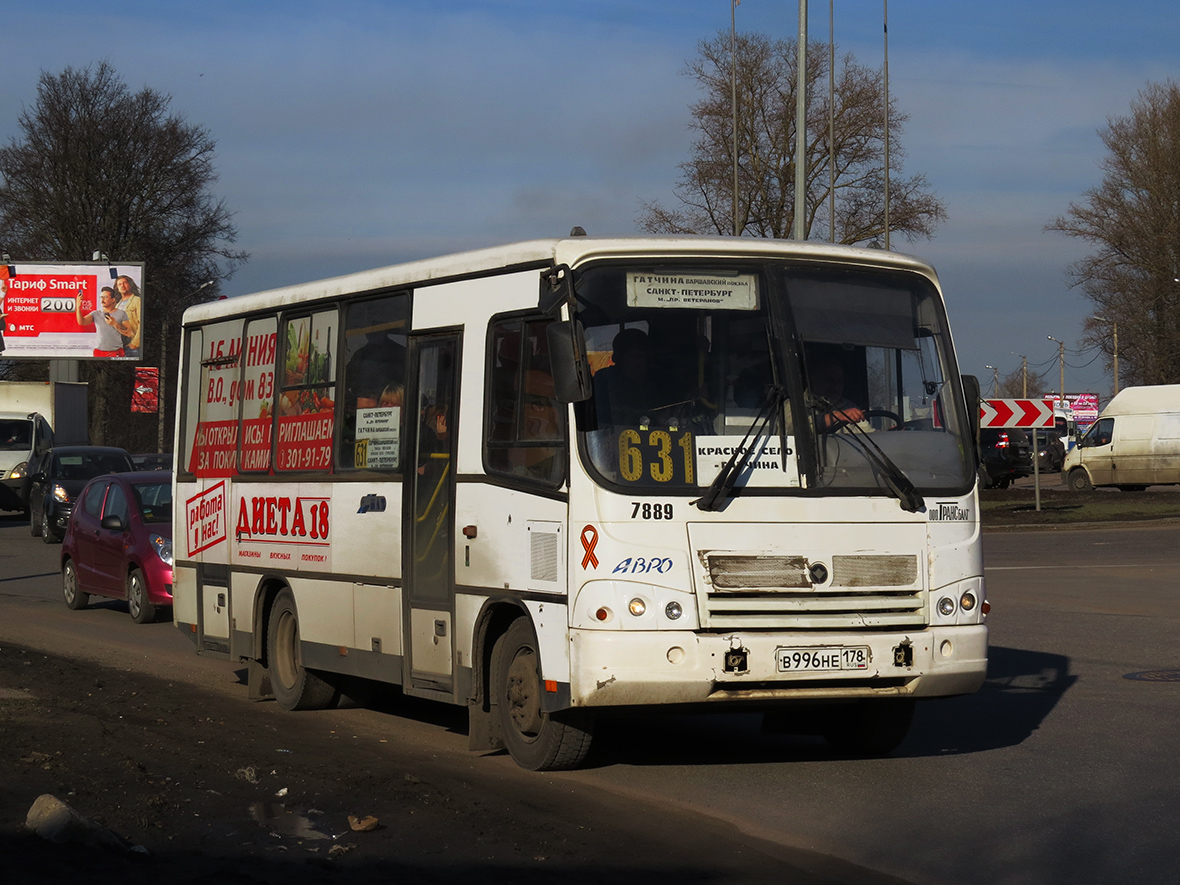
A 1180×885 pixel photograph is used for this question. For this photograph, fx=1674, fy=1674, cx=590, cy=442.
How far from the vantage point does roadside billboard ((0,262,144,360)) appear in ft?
189

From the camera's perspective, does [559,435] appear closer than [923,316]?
Yes

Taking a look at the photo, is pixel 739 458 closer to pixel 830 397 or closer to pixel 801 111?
pixel 830 397

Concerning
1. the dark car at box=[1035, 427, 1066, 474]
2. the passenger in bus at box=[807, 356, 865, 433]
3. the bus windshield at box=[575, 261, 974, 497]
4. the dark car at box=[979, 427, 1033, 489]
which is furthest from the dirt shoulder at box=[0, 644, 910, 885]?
the dark car at box=[1035, 427, 1066, 474]

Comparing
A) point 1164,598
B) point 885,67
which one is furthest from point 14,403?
point 1164,598

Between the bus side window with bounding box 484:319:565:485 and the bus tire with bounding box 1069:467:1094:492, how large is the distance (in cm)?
3967

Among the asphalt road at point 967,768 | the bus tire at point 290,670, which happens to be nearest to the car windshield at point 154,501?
the asphalt road at point 967,768

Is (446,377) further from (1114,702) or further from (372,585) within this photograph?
(1114,702)

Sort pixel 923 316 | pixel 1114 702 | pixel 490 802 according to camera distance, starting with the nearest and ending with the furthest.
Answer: pixel 490 802, pixel 923 316, pixel 1114 702

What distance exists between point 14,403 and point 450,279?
37870 mm

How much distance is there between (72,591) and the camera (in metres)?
19.9

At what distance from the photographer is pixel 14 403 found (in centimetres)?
4462

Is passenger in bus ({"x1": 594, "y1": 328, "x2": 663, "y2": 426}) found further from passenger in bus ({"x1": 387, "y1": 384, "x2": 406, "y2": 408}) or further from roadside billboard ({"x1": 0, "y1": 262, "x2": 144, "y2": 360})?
roadside billboard ({"x1": 0, "y1": 262, "x2": 144, "y2": 360})

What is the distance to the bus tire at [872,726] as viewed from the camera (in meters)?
9.23

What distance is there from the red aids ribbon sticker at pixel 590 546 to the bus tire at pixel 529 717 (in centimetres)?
64
